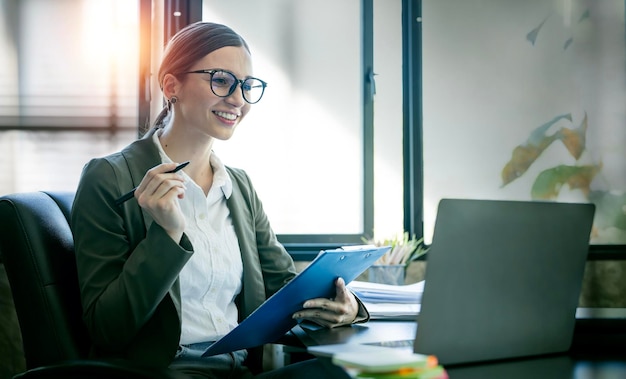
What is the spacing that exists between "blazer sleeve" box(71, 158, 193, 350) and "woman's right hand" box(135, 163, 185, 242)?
1.1 inches

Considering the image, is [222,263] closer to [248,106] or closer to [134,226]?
[134,226]

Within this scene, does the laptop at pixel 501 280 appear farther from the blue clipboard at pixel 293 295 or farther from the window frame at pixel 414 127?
the window frame at pixel 414 127

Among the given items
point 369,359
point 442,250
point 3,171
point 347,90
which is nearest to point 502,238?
point 442,250

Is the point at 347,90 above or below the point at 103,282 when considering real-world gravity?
above

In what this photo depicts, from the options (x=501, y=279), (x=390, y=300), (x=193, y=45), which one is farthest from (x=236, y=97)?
(x=501, y=279)

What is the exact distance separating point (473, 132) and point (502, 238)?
1.84 m

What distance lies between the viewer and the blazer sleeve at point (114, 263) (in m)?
1.38

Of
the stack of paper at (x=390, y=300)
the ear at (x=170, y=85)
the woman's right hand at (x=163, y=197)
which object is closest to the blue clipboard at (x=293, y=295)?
the stack of paper at (x=390, y=300)

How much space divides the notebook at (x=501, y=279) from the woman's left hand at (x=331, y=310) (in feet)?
1.57

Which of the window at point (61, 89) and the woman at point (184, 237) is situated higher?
the window at point (61, 89)

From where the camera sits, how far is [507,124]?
2.78m

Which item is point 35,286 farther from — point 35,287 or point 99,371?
point 99,371

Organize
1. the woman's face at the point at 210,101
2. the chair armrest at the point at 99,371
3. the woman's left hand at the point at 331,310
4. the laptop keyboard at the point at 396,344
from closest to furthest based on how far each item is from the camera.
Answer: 1. the chair armrest at the point at 99,371
2. the laptop keyboard at the point at 396,344
3. the woman's left hand at the point at 331,310
4. the woman's face at the point at 210,101

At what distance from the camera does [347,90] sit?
9.00ft
